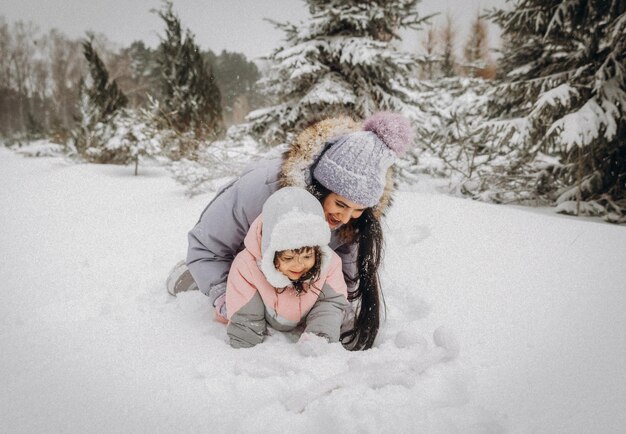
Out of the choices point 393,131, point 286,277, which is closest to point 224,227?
point 286,277

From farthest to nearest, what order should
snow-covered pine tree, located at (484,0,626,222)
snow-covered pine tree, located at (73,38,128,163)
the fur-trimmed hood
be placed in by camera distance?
snow-covered pine tree, located at (73,38,128,163) → snow-covered pine tree, located at (484,0,626,222) → the fur-trimmed hood

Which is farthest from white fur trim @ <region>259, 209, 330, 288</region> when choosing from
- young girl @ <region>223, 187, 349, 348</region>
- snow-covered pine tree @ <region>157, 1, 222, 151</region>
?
snow-covered pine tree @ <region>157, 1, 222, 151</region>

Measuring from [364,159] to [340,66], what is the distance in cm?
455

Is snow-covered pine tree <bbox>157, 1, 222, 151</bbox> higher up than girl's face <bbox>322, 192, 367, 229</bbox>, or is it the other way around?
snow-covered pine tree <bbox>157, 1, 222, 151</bbox>

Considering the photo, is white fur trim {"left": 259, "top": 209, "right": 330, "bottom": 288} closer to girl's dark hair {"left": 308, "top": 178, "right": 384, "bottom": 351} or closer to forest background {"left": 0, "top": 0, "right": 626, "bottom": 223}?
girl's dark hair {"left": 308, "top": 178, "right": 384, "bottom": 351}

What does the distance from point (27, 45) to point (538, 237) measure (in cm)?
621

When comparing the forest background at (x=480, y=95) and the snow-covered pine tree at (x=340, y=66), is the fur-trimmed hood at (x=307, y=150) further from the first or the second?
the snow-covered pine tree at (x=340, y=66)

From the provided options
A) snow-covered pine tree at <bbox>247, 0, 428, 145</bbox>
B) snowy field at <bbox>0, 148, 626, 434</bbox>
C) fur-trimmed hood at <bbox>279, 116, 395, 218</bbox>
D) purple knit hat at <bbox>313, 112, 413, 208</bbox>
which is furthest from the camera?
snow-covered pine tree at <bbox>247, 0, 428, 145</bbox>

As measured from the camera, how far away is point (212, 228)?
1.89 metres

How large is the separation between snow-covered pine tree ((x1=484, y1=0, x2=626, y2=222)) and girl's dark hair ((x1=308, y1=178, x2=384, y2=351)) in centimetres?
319

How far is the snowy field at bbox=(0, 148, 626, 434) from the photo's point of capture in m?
1.07

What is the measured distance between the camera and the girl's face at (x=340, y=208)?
1688mm

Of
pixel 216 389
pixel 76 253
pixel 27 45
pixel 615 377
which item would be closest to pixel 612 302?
pixel 615 377

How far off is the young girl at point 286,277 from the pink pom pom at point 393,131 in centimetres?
52
